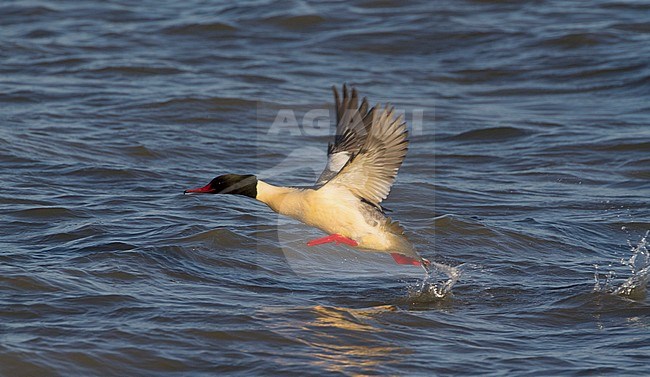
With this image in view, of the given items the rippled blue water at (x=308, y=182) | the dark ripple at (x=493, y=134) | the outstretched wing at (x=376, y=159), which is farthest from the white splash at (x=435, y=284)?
the dark ripple at (x=493, y=134)

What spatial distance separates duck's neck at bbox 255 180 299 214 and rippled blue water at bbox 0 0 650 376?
595 mm

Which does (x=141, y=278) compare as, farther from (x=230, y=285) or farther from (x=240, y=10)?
(x=240, y=10)

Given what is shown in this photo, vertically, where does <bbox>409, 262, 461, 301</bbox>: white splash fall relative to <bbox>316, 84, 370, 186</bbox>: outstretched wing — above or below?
below

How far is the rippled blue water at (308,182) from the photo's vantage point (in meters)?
6.23

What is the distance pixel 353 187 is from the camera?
6754 mm

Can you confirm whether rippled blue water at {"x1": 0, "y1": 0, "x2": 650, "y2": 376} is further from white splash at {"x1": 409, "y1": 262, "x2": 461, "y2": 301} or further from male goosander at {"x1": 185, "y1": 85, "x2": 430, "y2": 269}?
male goosander at {"x1": 185, "y1": 85, "x2": 430, "y2": 269}

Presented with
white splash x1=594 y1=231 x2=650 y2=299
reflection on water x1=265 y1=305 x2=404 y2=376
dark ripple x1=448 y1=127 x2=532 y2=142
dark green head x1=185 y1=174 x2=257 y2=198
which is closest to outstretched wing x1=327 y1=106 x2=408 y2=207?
dark green head x1=185 y1=174 x2=257 y2=198

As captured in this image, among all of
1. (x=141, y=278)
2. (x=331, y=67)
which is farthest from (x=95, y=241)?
(x=331, y=67)

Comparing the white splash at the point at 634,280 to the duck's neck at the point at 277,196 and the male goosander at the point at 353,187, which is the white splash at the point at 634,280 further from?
the duck's neck at the point at 277,196

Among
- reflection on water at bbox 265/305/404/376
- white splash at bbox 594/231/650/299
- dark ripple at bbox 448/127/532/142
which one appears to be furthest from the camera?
dark ripple at bbox 448/127/532/142

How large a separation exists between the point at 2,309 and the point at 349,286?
2.18 m

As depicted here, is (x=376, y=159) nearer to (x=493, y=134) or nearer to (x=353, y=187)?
(x=353, y=187)

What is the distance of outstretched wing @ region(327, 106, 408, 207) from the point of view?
6.45 metres

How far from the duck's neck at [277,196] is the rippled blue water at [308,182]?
1.95 ft
